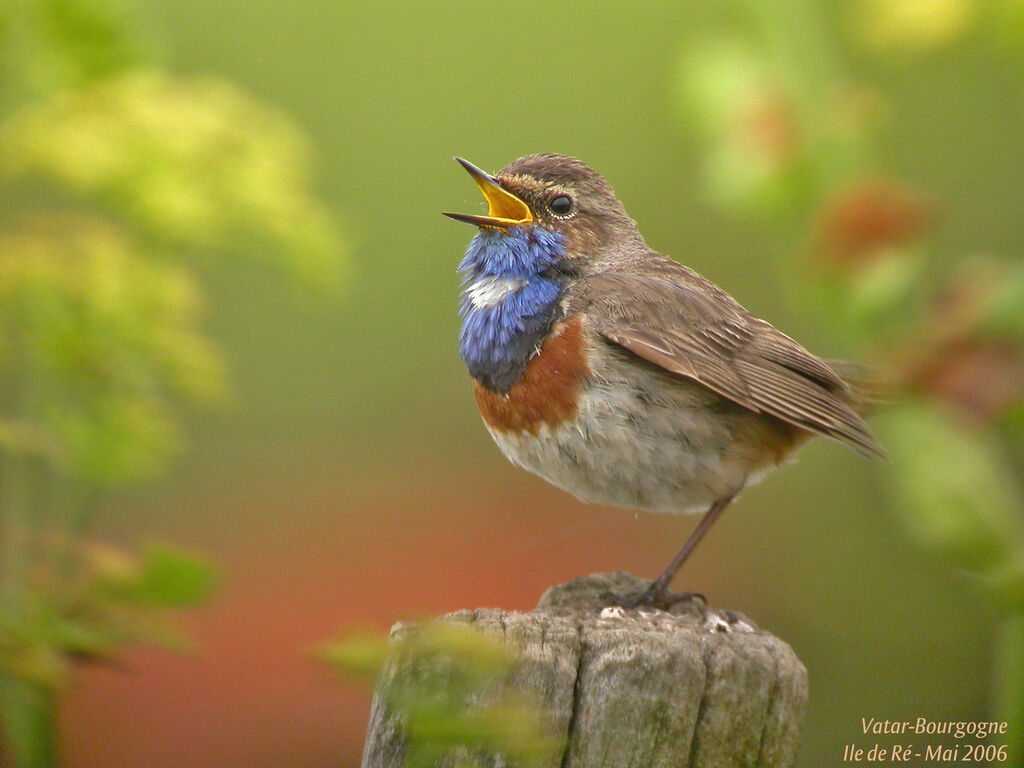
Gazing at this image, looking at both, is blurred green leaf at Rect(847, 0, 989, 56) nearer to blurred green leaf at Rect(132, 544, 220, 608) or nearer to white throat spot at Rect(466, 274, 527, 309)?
white throat spot at Rect(466, 274, 527, 309)

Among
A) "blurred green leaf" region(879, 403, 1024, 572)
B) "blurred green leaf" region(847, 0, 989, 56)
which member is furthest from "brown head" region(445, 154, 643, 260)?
"blurred green leaf" region(879, 403, 1024, 572)

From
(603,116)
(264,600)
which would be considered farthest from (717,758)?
(603,116)

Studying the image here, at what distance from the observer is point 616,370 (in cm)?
329

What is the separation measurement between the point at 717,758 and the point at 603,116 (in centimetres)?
317

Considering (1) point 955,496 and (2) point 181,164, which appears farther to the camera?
(2) point 181,164

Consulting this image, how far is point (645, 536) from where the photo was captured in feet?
15.3

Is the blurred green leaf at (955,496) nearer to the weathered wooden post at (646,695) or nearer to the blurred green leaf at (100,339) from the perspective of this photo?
the weathered wooden post at (646,695)

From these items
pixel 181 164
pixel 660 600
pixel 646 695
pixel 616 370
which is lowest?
pixel 646 695

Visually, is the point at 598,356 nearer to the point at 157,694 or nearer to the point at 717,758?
the point at 717,758

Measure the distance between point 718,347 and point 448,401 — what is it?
1.54 metres

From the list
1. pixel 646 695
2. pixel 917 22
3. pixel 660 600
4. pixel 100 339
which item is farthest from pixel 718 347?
pixel 100 339

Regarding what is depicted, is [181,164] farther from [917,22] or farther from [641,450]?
[917,22]

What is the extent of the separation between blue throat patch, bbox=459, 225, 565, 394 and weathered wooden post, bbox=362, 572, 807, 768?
0.94 metres

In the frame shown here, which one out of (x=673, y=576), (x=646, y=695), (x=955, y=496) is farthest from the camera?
(x=673, y=576)
